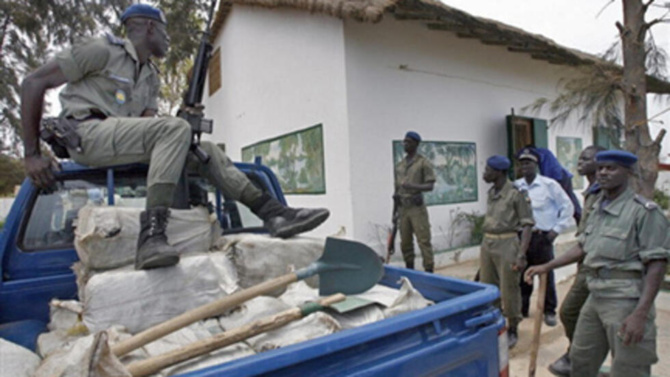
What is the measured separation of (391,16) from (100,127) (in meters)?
5.42

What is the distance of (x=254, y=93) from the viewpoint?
8.96 meters

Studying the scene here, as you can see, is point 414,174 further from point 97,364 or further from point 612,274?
point 97,364

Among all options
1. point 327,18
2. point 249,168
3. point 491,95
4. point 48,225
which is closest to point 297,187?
point 327,18

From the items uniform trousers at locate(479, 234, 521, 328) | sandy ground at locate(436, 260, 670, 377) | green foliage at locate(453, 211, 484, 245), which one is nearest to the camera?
sandy ground at locate(436, 260, 670, 377)

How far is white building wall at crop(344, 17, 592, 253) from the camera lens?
20.9 feet

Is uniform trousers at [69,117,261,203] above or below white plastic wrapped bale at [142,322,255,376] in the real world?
above

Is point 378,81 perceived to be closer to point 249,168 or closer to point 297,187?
point 297,187

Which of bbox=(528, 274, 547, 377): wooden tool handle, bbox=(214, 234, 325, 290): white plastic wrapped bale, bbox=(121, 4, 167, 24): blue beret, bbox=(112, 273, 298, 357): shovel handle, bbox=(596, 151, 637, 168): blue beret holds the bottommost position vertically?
bbox=(528, 274, 547, 377): wooden tool handle

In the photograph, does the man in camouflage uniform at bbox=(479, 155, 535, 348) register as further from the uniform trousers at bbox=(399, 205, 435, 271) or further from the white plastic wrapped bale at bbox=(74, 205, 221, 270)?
the white plastic wrapped bale at bbox=(74, 205, 221, 270)

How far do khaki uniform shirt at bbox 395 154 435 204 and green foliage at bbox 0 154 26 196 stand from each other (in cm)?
2662

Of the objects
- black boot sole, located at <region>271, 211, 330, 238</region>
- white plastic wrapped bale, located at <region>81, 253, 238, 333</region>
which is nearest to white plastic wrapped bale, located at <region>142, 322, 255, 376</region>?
white plastic wrapped bale, located at <region>81, 253, 238, 333</region>

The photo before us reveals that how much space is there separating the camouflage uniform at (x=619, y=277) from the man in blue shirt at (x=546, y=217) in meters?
1.83

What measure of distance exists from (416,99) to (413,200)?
207 cm

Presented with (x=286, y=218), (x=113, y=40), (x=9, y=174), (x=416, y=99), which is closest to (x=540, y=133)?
(x=416, y=99)
